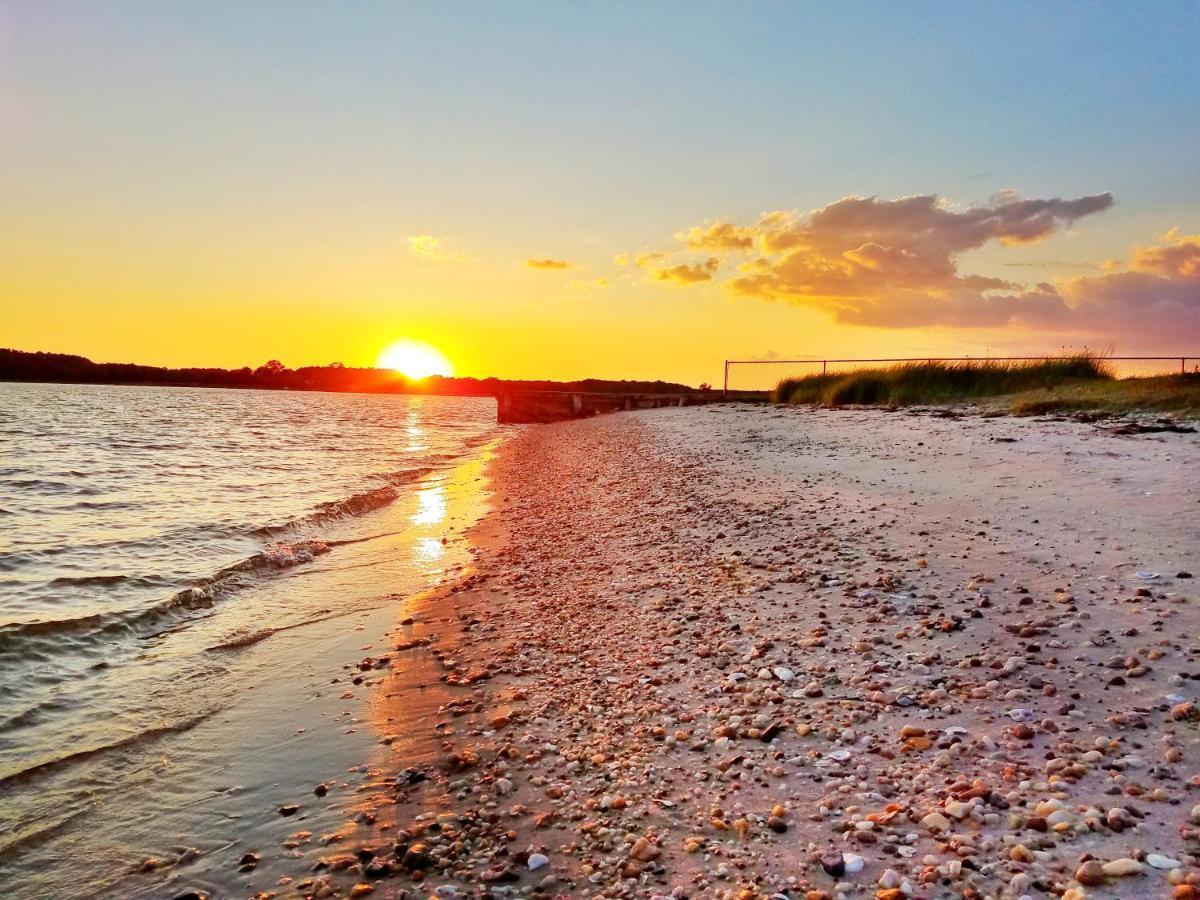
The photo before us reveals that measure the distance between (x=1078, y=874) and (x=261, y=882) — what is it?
402 centimetres

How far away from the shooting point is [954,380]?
2886 centimetres

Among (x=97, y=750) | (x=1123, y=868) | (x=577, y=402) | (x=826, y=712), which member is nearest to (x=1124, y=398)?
(x=826, y=712)

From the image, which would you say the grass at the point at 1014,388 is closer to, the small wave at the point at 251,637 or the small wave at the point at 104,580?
the small wave at the point at 251,637

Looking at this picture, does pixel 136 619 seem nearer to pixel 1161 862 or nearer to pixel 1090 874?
pixel 1090 874

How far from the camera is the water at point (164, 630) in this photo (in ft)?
15.7

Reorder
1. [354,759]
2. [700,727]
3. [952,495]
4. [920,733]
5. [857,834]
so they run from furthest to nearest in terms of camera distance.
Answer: [952,495] < [354,759] < [700,727] < [920,733] < [857,834]

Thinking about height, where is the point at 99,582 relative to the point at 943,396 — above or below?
below

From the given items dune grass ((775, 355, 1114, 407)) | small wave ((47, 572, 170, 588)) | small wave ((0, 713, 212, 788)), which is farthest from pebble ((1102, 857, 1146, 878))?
dune grass ((775, 355, 1114, 407))

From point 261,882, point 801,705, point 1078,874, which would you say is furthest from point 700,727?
point 261,882

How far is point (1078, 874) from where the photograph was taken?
296 centimetres

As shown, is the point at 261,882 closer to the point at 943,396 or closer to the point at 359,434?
the point at 943,396

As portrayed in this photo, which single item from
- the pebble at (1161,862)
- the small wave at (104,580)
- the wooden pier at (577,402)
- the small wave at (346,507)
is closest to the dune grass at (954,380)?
the wooden pier at (577,402)

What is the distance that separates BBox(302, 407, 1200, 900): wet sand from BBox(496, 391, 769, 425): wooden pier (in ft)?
133

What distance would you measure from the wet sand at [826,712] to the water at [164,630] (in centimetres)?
120
